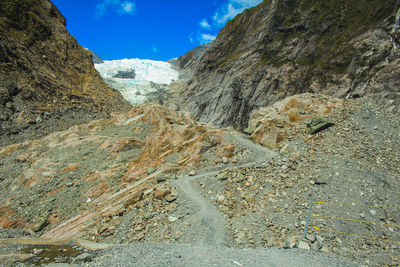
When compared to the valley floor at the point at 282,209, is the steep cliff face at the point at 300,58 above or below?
above

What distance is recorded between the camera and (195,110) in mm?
78250

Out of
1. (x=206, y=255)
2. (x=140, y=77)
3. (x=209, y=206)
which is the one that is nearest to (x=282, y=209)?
(x=209, y=206)

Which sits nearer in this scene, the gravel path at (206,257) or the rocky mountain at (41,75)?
the gravel path at (206,257)

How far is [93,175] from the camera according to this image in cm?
1723

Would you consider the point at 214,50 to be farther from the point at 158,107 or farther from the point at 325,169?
the point at 325,169

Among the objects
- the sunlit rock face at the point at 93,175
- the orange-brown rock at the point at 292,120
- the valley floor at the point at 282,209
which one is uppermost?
the sunlit rock face at the point at 93,175

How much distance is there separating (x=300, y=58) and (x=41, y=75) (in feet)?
192

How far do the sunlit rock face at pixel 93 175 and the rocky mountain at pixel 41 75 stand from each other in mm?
9855

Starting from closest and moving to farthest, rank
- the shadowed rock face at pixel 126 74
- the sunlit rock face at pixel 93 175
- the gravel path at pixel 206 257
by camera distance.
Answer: the gravel path at pixel 206 257 < the sunlit rock face at pixel 93 175 < the shadowed rock face at pixel 126 74

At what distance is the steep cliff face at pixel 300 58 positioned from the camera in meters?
38.6

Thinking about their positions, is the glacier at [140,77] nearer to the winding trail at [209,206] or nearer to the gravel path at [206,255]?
the winding trail at [209,206]

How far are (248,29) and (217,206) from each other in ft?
283

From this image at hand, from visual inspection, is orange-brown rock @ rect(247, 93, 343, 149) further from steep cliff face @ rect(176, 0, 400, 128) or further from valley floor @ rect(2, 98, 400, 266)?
steep cliff face @ rect(176, 0, 400, 128)

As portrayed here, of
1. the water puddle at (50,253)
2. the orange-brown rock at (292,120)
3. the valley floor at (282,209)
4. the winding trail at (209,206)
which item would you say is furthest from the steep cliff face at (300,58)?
the water puddle at (50,253)
